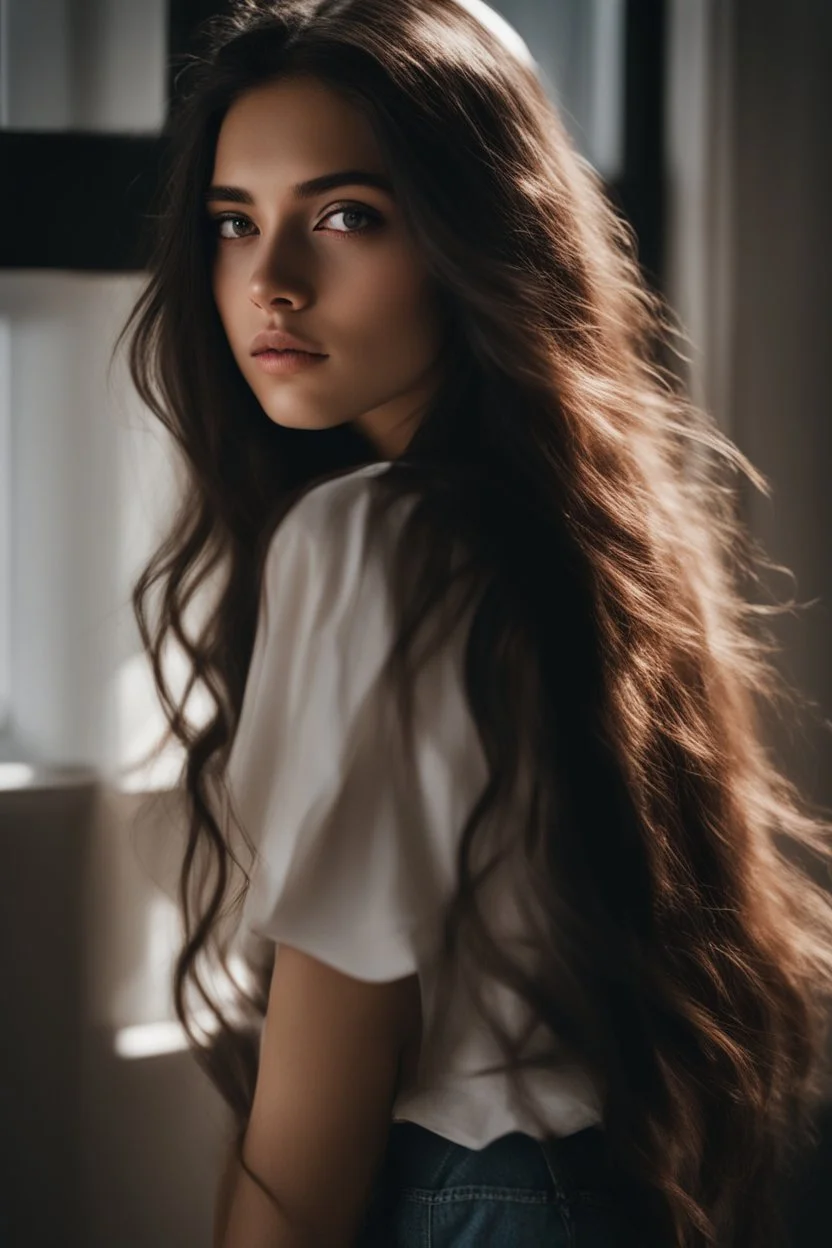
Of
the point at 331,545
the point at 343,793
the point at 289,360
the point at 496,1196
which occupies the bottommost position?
the point at 496,1196

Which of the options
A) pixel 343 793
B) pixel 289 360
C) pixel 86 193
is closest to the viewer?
pixel 343 793

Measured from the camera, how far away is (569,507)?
787 mm

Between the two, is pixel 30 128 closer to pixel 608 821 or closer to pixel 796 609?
pixel 608 821

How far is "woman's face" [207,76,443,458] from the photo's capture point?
78 cm

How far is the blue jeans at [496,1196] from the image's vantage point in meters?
0.75

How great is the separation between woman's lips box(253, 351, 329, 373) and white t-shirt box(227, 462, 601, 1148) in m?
0.11

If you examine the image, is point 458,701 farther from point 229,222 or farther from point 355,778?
point 229,222

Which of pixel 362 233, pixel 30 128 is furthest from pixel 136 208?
pixel 362 233

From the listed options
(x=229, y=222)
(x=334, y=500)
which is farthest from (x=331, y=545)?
(x=229, y=222)

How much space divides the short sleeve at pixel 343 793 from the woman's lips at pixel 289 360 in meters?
0.12

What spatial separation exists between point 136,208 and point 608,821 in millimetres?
637

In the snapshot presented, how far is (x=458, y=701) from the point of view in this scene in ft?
2.37

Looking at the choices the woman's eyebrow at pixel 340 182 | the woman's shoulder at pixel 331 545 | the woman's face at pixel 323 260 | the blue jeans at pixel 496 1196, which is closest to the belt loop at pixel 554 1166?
the blue jeans at pixel 496 1196

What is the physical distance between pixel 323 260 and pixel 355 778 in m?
0.33
